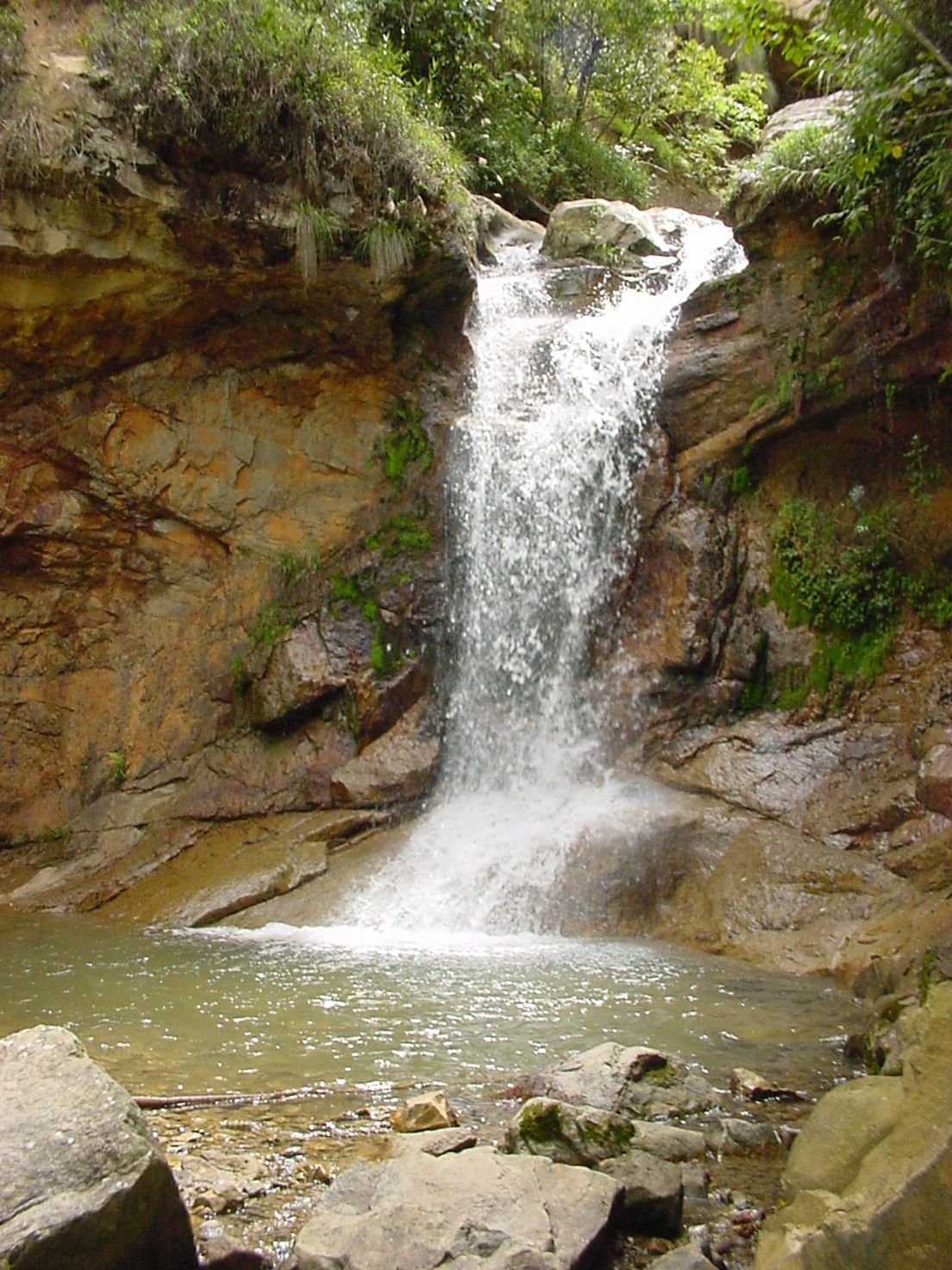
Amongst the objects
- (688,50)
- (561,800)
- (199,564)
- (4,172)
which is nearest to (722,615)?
(561,800)

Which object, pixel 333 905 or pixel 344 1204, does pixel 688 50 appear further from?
pixel 344 1204

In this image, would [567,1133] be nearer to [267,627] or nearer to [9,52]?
[267,627]

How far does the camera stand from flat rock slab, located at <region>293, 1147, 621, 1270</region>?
248 cm

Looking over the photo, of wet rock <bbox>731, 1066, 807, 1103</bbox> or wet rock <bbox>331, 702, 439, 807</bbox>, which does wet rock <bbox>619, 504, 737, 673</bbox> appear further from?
wet rock <bbox>731, 1066, 807, 1103</bbox>

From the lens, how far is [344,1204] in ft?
9.00

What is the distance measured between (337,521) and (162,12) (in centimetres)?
485

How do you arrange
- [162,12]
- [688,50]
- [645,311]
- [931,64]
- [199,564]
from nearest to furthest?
1. [931,64]
2. [162,12]
3. [199,564]
4. [645,311]
5. [688,50]

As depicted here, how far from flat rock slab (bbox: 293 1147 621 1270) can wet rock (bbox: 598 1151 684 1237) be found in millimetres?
109

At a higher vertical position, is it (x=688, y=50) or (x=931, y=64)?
(x=688, y=50)

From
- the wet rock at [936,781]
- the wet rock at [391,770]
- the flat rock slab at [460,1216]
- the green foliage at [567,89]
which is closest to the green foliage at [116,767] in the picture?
the wet rock at [391,770]

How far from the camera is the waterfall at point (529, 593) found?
26.9 ft

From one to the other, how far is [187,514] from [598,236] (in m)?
6.85

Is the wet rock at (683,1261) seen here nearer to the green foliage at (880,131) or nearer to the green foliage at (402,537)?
the green foliage at (880,131)

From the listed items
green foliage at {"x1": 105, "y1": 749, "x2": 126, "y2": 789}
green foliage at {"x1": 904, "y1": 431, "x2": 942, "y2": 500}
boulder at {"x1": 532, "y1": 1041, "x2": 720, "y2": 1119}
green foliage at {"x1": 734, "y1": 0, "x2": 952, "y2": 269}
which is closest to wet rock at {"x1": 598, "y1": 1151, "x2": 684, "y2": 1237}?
boulder at {"x1": 532, "y1": 1041, "x2": 720, "y2": 1119}
